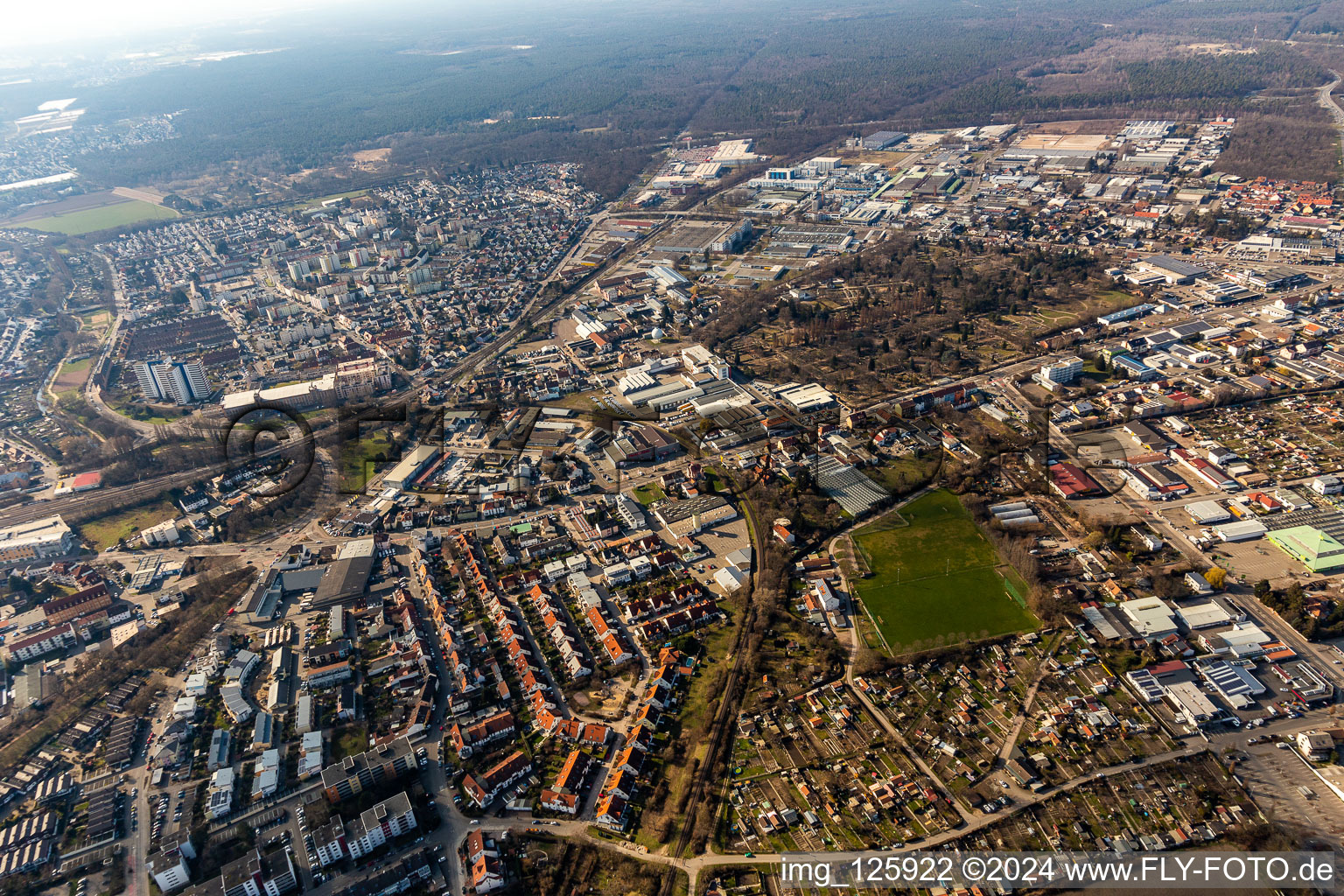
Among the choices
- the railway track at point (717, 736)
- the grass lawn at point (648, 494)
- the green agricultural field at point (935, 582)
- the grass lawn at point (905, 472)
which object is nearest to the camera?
A: the railway track at point (717, 736)

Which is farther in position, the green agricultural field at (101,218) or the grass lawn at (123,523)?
the green agricultural field at (101,218)

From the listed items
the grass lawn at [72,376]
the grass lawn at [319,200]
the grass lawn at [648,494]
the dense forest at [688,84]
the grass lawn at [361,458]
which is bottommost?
the grass lawn at [361,458]

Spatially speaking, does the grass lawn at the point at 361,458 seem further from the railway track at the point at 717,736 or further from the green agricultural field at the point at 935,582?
the green agricultural field at the point at 935,582

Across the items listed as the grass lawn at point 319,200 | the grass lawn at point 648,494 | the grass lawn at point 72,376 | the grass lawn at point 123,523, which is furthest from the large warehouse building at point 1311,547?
the grass lawn at point 319,200

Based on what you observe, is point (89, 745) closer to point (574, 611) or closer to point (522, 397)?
point (574, 611)

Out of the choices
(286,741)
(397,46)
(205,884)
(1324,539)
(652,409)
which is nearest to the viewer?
(205,884)

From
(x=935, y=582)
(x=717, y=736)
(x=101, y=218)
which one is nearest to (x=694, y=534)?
(x=935, y=582)

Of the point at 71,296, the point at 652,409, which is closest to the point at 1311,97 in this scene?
the point at 652,409
